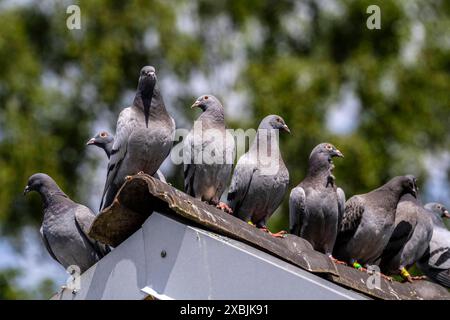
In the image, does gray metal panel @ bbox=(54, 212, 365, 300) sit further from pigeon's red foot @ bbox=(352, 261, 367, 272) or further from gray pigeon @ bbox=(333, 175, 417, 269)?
gray pigeon @ bbox=(333, 175, 417, 269)

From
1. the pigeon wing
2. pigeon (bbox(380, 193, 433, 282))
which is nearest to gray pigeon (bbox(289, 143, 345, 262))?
the pigeon wing

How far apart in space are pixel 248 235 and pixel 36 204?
702 inches

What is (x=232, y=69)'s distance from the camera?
2889 centimetres

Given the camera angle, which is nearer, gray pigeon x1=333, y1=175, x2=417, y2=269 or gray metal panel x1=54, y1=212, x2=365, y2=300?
gray metal panel x1=54, y1=212, x2=365, y2=300

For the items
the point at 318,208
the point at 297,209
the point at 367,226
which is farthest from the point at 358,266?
the point at 297,209

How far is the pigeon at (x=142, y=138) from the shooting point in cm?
1152

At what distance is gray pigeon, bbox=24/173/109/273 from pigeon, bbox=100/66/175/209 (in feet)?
2.88

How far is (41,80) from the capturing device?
28.5m

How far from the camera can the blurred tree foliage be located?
88.0 feet

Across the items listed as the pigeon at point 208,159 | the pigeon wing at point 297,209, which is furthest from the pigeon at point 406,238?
the pigeon at point 208,159

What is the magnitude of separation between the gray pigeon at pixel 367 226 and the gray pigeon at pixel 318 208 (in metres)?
0.33

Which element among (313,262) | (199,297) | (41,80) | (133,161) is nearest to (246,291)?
(199,297)

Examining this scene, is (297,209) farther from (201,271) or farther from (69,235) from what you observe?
(201,271)
